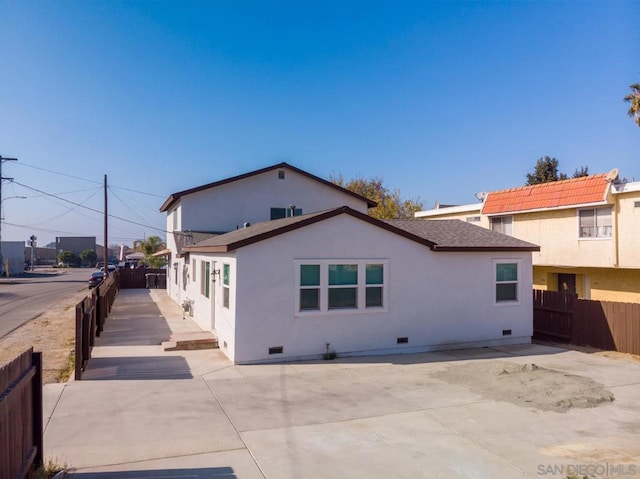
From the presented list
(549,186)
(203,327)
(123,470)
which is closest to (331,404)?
(123,470)

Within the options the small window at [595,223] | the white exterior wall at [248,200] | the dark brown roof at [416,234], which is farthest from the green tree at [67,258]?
the small window at [595,223]

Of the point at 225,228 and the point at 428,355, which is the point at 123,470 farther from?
the point at 225,228

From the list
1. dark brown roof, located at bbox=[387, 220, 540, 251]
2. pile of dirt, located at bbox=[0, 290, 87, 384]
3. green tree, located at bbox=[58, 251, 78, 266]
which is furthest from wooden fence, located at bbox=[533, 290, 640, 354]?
green tree, located at bbox=[58, 251, 78, 266]

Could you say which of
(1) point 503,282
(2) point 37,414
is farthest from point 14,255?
(2) point 37,414

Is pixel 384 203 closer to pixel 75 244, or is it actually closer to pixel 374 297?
pixel 374 297

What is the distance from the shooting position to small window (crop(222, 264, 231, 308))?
12.1 meters

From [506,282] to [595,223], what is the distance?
7.30m

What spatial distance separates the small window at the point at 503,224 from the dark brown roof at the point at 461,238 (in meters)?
7.53

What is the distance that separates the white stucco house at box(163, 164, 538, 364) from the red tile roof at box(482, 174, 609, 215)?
6285 millimetres

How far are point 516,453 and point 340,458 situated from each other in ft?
7.64

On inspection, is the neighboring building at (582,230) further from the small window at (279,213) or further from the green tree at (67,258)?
the green tree at (67,258)

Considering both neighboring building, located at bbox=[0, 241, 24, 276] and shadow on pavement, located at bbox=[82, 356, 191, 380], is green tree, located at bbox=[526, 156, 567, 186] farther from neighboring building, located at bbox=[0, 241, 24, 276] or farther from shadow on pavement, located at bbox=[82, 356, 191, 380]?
neighboring building, located at bbox=[0, 241, 24, 276]

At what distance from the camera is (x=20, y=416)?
4.70 meters

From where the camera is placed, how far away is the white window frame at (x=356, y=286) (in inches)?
456
